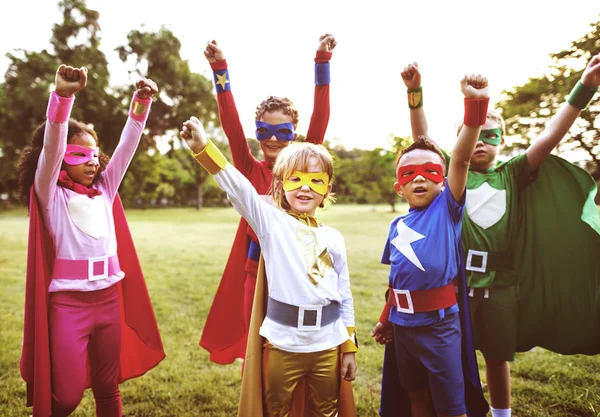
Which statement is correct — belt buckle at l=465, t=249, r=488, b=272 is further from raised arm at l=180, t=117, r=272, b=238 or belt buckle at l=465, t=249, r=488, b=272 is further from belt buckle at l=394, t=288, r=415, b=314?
raised arm at l=180, t=117, r=272, b=238

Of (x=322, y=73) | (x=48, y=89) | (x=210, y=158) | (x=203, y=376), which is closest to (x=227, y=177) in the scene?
(x=210, y=158)

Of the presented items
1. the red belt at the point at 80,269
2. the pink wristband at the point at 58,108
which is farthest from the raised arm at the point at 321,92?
the red belt at the point at 80,269

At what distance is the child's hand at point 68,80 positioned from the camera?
8.11 ft

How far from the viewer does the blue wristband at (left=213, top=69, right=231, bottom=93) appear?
279 centimetres

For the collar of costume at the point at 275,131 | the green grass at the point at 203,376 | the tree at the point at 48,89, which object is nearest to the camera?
the collar of costume at the point at 275,131

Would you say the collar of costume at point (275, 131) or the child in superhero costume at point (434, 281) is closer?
the child in superhero costume at point (434, 281)

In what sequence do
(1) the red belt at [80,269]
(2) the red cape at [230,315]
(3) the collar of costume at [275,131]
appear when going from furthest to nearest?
(2) the red cape at [230,315], (3) the collar of costume at [275,131], (1) the red belt at [80,269]

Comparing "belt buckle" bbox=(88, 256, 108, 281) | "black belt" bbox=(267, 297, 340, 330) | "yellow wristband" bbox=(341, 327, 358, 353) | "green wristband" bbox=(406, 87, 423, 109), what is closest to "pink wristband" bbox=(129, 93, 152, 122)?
"belt buckle" bbox=(88, 256, 108, 281)

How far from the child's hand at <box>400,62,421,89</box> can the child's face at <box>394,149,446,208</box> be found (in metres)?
0.55

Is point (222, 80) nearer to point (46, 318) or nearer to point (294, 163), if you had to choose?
point (294, 163)

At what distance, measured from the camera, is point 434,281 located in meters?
2.42

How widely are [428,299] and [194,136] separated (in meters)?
1.56

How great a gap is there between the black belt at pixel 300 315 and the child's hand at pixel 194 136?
89 cm

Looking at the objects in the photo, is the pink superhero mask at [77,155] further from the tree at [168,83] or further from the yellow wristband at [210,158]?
the tree at [168,83]
